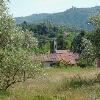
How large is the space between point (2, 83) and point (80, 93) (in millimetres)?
3691

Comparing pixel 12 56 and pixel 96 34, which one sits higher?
pixel 96 34

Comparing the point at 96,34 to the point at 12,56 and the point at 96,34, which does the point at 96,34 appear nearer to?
the point at 96,34

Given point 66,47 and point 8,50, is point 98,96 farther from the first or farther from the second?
point 66,47

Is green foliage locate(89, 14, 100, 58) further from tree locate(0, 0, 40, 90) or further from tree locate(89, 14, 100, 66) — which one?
tree locate(0, 0, 40, 90)

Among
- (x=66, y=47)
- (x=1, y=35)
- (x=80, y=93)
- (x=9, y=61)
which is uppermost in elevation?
(x=1, y=35)

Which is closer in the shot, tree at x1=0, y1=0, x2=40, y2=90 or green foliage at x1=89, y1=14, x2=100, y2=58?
tree at x1=0, y1=0, x2=40, y2=90

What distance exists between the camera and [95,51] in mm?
24422

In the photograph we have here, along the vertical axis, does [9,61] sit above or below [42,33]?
above

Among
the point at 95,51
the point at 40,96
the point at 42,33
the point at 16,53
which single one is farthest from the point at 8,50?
the point at 42,33

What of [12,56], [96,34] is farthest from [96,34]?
[12,56]

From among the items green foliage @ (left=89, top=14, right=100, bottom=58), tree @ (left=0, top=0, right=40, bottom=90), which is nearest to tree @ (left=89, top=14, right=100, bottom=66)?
green foliage @ (left=89, top=14, right=100, bottom=58)

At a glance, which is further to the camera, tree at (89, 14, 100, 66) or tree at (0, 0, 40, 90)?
tree at (89, 14, 100, 66)

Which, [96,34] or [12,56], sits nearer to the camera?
[12,56]

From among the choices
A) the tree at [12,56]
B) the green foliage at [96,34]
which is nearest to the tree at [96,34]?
the green foliage at [96,34]
